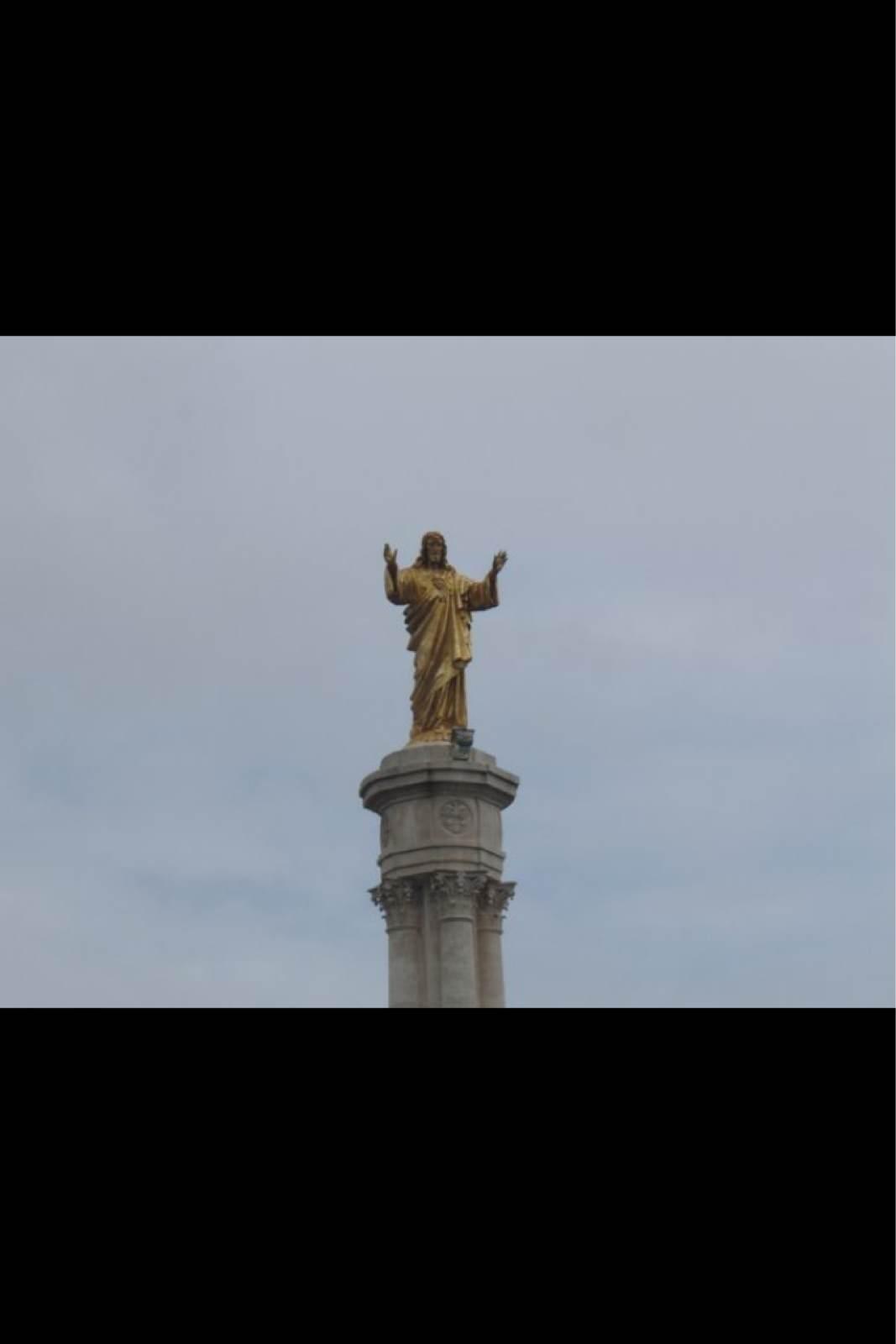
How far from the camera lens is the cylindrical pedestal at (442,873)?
22.7 metres

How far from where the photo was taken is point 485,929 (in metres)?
23.2

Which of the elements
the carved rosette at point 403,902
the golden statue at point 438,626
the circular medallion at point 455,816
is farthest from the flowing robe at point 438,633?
the carved rosette at point 403,902

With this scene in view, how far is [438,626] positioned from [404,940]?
3.79m

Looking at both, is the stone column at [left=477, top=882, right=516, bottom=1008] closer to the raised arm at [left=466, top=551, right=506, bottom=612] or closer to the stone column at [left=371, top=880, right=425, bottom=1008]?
the stone column at [left=371, top=880, right=425, bottom=1008]

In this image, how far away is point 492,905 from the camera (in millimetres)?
23188

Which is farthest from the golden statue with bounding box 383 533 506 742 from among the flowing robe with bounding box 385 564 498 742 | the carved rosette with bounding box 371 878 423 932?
the carved rosette with bounding box 371 878 423 932

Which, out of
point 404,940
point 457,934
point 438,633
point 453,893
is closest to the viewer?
point 457,934

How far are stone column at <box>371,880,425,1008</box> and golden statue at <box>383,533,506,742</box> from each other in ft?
6.26

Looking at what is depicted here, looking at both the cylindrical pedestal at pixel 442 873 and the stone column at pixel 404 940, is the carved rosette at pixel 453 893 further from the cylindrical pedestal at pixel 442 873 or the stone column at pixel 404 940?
the stone column at pixel 404 940

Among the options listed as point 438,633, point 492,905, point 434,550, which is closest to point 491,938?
point 492,905

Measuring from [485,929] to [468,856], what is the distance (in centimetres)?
93

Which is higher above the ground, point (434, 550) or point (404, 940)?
point (434, 550)

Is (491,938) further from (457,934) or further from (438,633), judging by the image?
(438,633)
